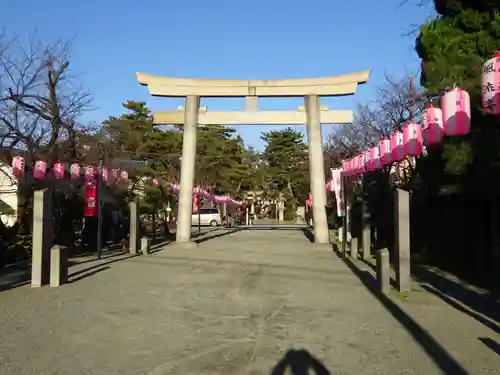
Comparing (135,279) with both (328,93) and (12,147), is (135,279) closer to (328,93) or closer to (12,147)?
(12,147)

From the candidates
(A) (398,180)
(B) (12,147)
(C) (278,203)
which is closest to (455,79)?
(A) (398,180)

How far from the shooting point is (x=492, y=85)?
7.60 meters

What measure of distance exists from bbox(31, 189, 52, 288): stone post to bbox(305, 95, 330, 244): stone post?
13379mm

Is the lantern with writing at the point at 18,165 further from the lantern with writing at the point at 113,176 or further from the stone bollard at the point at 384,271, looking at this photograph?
the stone bollard at the point at 384,271

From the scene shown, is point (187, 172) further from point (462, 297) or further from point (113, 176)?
point (462, 297)

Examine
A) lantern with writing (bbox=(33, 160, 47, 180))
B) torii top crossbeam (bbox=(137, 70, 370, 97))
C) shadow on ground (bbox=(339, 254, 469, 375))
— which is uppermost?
torii top crossbeam (bbox=(137, 70, 370, 97))

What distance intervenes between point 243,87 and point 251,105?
0.80 m

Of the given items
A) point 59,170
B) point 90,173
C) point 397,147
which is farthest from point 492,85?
point 90,173

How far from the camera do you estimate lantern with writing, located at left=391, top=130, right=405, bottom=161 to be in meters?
13.3

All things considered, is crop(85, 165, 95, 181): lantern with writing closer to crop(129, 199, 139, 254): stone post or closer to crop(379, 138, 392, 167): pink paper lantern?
crop(129, 199, 139, 254): stone post

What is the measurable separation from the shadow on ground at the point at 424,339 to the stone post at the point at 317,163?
11476mm

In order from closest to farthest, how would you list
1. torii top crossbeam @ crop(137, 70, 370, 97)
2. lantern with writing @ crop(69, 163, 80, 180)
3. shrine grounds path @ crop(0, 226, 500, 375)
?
shrine grounds path @ crop(0, 226, 500, 375)
lantern with writing @ crop(69, 163, 80, 180)
torii top crossbeam @ crop(137, 70, 370, 97)

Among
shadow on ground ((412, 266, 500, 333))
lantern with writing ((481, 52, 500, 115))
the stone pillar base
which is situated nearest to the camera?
lantern with writing ((481, 52, 500, 115))

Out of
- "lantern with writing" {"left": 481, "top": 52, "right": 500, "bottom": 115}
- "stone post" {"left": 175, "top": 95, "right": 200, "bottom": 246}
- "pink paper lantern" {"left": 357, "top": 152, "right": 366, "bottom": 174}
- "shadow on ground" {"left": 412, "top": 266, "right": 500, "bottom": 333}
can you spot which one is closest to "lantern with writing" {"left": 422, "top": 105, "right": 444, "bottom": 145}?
"lantern with writing" {"left": 481, "top": 52, "right": 500, "bottom": 115}
